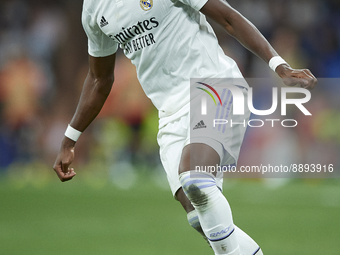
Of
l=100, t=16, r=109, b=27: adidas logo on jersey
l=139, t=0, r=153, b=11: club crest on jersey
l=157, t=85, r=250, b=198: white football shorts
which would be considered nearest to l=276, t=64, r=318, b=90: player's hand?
l=157, t=85, r=250, b=198: white football shorts

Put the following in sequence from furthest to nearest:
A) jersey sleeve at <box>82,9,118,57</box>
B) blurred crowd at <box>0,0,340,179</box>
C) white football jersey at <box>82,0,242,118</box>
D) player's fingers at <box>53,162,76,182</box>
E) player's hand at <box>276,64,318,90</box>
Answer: blurred crowd at <box>0,0,340,179</box> → player's fingers at <box>53,162,76,182</box> → jersey sleeve at <box>82,9,118,57</box> → white football jersey at <box>82,0,242,118</box> → player's hand at <box>276,64,318,90</box>

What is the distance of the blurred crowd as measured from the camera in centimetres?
785

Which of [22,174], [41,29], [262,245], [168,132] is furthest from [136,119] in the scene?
[168,132]

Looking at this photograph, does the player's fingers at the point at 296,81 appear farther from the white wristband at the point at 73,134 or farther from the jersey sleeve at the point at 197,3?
the white wristband at the point at 73,134

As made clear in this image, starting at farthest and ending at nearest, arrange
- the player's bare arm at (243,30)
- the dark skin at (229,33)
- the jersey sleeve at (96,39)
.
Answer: the jersey sleeve at (96,39)
the player's bare arm at (243,30)
the dark skin at (229,33)

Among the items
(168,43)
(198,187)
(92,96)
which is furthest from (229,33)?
(92,96)

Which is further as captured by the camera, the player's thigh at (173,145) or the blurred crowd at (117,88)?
the blurred crowd at (117,88)

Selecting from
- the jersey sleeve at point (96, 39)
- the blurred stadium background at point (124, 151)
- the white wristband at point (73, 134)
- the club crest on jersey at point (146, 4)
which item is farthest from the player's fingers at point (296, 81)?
the blurred stadium background at point (124, 151)

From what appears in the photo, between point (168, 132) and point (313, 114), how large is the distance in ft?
19.6

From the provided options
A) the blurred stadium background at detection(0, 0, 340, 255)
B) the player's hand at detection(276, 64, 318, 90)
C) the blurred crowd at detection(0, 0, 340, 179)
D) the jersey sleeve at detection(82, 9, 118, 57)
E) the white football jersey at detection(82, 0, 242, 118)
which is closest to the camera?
the player's hand at detection(276, 64, 318, 90)

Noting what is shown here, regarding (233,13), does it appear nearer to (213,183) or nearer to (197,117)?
(197,117)

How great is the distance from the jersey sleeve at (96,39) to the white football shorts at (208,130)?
2.09ft

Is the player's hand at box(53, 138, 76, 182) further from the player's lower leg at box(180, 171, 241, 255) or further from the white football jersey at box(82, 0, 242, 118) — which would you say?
the player's lower leg at box(180, 171, 241, 255)

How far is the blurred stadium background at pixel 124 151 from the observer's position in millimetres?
4594
